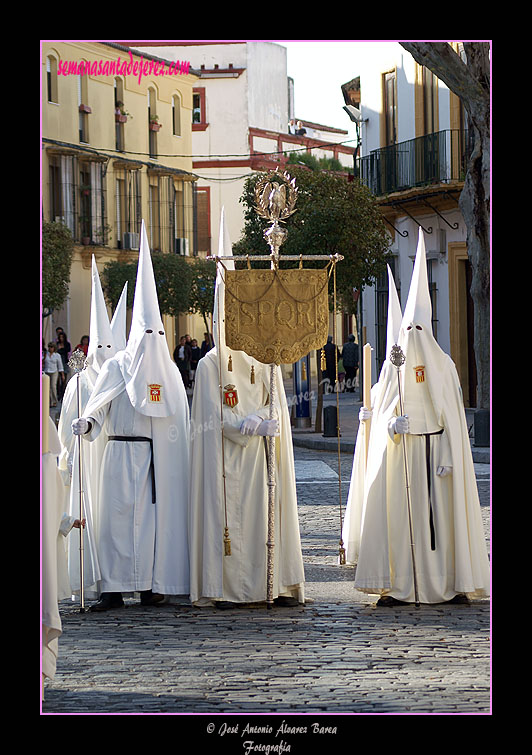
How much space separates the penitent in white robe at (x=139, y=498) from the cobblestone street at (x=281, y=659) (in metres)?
0.25

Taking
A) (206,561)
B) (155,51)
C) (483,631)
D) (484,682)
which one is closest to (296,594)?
(206,561)

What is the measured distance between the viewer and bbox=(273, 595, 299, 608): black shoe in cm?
891

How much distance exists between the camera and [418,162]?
27.6m

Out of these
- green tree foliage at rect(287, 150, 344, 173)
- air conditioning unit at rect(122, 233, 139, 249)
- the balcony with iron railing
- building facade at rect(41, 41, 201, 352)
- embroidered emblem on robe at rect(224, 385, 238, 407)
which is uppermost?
green tree foliage at rect(287, 150, 344, 173)

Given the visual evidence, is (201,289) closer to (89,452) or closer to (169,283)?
(169,283)

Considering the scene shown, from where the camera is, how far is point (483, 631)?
316 inches

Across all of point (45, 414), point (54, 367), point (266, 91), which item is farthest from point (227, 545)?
point (266, 91)

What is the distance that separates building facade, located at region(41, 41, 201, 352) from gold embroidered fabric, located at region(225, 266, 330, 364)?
3055 cm

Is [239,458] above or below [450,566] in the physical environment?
above

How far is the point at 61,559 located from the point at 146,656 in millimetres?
1543

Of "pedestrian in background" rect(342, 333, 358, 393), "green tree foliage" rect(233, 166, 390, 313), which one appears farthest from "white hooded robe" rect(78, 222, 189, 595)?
"pedestrian in background" rect(342, 333, 358, 393)

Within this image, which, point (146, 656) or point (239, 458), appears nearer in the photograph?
point (146, 656)

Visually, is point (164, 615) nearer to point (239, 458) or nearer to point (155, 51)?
point (239, 458)

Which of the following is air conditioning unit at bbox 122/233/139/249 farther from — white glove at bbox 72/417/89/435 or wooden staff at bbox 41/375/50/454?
wooden staff at bbox 41/375/50/454
